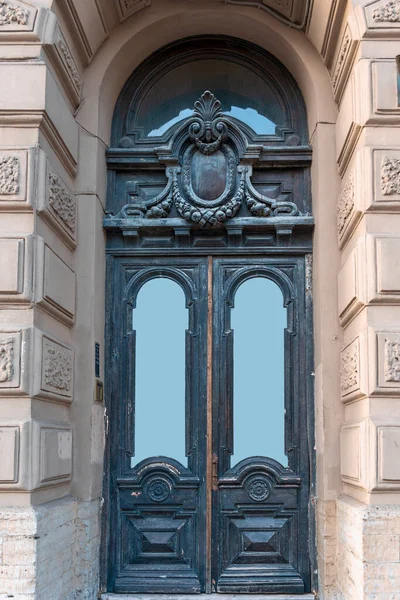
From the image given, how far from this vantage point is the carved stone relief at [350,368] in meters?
5.53

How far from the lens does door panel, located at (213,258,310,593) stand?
6410mm

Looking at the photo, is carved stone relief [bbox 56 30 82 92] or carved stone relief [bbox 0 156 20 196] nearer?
carved stone relief [bbox 0 156 20 196]

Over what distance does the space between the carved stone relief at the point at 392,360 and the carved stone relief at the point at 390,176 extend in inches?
42.6

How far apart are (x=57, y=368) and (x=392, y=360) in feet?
8.06

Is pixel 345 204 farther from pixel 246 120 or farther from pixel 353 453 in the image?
pixel 353 453

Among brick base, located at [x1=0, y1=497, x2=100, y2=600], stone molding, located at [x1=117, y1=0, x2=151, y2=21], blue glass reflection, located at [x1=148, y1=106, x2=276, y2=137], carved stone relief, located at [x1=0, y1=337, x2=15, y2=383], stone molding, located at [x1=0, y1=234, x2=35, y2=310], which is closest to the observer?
brick base, located at [x1=0, y1=497, x2=100, y2=600]

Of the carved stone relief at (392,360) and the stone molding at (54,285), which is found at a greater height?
the stone molding at (54,285)

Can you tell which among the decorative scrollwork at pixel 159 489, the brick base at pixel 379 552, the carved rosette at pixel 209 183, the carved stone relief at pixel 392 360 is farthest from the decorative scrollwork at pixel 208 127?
the brick base at pixel 379 552

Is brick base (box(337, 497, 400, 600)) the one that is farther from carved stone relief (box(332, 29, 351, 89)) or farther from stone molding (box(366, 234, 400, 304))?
carved stone relief (box(332, 29, 351, 89))

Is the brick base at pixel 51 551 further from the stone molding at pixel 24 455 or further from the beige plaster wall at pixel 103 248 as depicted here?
the stone molding at pixel 24 455

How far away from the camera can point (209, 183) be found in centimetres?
693

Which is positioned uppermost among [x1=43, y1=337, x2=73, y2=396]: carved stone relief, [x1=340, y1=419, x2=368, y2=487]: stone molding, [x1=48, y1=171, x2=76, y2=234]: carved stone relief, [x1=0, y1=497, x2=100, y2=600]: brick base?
[x1=48, y1=171, x2=76, y2=234]: carved stone relief

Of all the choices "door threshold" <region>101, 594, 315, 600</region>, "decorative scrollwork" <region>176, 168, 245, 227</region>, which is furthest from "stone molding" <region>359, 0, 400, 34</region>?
"door threshold" <region>101, 594, 315, 600</region>

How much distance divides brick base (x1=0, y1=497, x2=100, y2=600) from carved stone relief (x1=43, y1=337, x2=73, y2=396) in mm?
845
